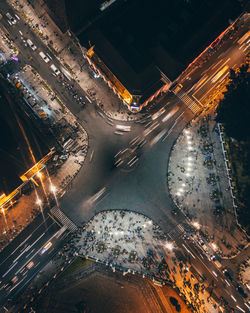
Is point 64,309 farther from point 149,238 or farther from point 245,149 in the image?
point 245,149

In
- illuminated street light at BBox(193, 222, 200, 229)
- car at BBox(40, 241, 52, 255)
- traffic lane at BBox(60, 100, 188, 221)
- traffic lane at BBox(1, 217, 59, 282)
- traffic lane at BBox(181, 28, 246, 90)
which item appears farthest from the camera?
traffic lane at BBox(181, 28, 246, 90)

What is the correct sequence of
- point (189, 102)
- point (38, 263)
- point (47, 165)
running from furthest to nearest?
point (189, 102) < point (47, 165) < point (38, 263)

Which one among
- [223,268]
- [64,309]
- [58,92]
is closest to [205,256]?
[223,268]

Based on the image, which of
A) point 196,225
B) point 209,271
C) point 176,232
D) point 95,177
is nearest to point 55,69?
point 95,177

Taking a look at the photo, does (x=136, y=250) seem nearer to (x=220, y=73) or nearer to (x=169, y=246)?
(x=169, y=246)

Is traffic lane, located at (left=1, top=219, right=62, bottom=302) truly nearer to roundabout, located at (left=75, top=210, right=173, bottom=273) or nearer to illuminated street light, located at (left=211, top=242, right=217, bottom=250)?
roundabout, located at (left=75, top=210, right=173, bottom=273)

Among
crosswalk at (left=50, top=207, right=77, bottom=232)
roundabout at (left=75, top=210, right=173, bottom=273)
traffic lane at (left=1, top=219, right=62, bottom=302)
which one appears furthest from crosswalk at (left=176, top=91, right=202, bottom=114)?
traffic lane at (left=1, top=219, right=62, bottom=302)
